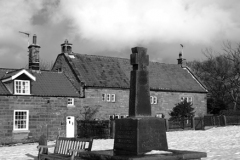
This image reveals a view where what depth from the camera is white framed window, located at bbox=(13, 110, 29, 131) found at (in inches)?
1016

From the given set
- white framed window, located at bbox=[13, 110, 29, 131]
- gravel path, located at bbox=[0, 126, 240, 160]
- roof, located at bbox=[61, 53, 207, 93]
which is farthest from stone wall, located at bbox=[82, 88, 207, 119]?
gravel path, located at bbox=[0, 126, 240, 160]

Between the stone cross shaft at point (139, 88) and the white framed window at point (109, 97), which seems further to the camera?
the white framed window at point (109, 97)

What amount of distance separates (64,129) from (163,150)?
2088 centimetres

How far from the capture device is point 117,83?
34.6 meters

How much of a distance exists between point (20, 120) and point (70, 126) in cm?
498

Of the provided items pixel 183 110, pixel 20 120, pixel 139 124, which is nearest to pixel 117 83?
pixel 183 110

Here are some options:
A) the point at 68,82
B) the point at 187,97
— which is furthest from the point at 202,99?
the point at 68,82

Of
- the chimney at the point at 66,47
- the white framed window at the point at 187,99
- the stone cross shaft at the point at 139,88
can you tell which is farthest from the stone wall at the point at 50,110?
the stone cross shaft at the point at 139,88

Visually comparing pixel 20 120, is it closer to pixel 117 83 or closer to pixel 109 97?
pixel 109 97

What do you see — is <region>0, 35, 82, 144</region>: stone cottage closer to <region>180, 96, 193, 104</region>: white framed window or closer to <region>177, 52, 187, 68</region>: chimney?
<region>180, 96, 193, 104</region>: white framed window

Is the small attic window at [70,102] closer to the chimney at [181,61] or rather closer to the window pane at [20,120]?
the window pane at [20,120]

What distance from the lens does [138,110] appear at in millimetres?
8789

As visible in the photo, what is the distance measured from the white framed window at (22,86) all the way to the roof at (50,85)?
1.92 feet

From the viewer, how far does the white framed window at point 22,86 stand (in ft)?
86.6
